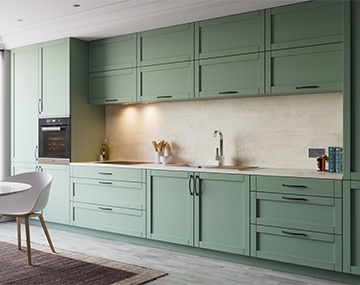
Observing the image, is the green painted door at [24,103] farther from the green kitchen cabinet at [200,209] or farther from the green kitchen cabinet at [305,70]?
the green kitchen cabinet at [305,70]

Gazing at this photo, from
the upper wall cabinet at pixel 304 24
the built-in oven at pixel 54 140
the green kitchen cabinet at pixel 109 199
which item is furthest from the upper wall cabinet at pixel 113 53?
the upper wall cabinet at pixel 304 24

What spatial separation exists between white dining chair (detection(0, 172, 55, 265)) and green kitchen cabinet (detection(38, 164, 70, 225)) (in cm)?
78

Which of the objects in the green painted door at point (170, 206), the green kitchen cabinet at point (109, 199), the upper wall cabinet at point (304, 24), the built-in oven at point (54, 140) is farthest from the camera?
the built-in oven at point (54, 140)

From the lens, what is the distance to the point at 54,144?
17.1ft

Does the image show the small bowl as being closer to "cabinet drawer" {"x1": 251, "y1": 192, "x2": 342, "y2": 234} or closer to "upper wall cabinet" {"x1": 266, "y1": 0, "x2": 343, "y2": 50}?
"cabinet drawer" {"x1": 251, "y1": 192, "x2": 342, "y2": 234}

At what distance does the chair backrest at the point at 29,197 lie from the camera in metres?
3.90

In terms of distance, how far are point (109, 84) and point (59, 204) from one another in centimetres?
153

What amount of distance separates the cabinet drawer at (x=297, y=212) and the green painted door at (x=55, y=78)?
2.54 metres

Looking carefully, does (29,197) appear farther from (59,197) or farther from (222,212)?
(222,212)

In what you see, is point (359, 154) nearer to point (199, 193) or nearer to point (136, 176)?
point (199, 193)

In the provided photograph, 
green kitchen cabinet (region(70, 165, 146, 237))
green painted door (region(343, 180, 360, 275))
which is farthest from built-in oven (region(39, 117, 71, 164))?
green painted door (region(343, 180, 360, 275))

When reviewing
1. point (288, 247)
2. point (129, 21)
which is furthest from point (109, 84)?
point (288, 247)

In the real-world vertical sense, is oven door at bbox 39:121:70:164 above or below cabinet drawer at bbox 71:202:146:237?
above

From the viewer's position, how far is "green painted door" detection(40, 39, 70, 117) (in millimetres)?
5078
